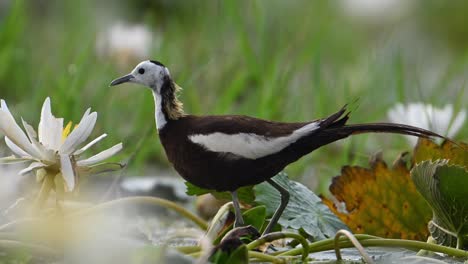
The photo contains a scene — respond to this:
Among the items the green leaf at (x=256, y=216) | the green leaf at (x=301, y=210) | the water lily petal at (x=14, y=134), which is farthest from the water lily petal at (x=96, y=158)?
the green leaf at (x=301, y=210)

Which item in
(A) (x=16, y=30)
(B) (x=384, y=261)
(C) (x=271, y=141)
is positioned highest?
(A) (x=16, y=30)

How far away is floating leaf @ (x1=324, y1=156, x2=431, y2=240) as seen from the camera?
267cm

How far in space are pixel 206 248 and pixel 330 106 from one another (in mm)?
2882

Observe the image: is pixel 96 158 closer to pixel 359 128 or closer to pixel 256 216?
pixel 256 216

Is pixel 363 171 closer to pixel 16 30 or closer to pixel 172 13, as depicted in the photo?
pixel 16 30

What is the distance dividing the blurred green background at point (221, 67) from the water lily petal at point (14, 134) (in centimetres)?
100

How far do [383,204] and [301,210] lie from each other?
0.22m

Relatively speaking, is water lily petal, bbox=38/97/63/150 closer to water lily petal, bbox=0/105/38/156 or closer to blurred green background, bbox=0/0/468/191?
water lily petal, bbox=0/105/38/156

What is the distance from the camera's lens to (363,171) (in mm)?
2705

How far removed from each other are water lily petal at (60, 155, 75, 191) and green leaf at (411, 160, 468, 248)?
0.72m

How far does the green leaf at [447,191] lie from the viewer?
2.30 metres

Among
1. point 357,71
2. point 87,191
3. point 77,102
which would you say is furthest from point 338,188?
point 357,71

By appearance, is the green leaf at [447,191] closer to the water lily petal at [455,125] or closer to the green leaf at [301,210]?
the green leaf at [301,210]

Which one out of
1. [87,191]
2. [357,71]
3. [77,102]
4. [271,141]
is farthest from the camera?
[357,71]
